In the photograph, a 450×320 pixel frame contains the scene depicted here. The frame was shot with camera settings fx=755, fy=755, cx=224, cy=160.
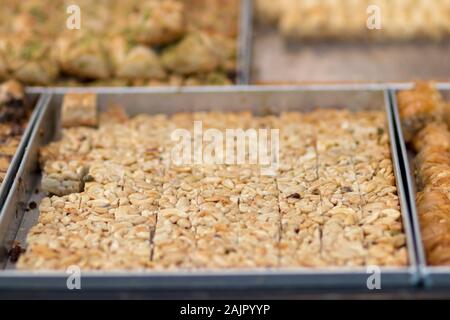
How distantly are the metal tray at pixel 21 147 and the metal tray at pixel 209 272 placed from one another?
1.4 inches

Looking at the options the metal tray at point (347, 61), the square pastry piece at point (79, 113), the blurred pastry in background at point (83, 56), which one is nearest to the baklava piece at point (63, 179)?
the square pastry piece at point (79, 113)

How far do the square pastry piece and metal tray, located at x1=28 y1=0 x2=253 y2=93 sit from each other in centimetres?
20

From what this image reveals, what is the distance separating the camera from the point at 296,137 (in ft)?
11.1

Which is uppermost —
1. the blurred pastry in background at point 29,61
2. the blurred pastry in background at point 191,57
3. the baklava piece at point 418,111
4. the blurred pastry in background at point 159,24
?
the blurred pastry in background at point 159,24

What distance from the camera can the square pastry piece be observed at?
3.51 metres

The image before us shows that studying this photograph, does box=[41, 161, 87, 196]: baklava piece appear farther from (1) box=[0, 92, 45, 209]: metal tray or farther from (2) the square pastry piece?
(2) the square pastry piece

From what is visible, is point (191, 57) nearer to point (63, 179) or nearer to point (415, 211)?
point (63, 179)

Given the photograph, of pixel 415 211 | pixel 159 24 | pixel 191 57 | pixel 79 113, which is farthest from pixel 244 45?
pixel 415 211

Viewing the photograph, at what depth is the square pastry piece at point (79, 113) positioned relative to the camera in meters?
3.51

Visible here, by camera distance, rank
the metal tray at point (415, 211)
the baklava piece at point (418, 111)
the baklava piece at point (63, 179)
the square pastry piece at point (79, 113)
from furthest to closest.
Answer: the square pastry piece at point (79, 113) → the baklava piece at point (418, 111) → the baklava piece at point (63, 179) → the metal tray at point (415, 211)

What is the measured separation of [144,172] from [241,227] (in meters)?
0.60

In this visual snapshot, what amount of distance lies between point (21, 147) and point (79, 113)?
0.38 metres

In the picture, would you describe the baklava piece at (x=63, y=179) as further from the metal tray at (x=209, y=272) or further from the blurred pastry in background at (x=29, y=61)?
the blurred pastry in background at (x=29, y=61)

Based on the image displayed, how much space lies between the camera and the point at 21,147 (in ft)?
10.6
